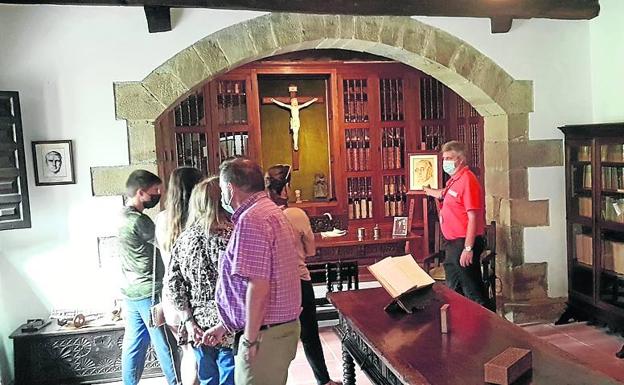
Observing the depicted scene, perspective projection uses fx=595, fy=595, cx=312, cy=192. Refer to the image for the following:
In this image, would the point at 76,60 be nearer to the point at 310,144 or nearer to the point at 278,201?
the point at 278,201

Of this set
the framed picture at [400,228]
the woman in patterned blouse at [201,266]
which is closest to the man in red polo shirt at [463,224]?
the framed picture at [400,228]

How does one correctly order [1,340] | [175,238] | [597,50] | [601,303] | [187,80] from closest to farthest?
[175,238] → [1,340] → [187,80] → [601,303] → [597,50]

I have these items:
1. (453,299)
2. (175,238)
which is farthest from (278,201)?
(453,299)

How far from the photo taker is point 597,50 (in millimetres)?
5168

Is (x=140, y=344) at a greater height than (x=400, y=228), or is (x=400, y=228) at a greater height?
(x=400, y=228)

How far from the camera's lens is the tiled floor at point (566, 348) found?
13.8 ft

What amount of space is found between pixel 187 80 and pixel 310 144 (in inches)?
134

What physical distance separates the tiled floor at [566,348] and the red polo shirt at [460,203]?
1182 millimetres

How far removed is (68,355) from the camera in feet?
13.8

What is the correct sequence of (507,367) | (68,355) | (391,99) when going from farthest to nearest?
(391,99)
(68,355)
(507,367)

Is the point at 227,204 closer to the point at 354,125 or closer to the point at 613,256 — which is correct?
the point at 613,256

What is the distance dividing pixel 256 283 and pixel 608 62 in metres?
4.06

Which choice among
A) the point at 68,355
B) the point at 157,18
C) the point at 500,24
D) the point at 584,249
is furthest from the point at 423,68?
the point at 68,355

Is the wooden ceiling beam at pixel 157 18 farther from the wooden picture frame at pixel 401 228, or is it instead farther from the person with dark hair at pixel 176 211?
the wooden picture frame at pixel 401 228
